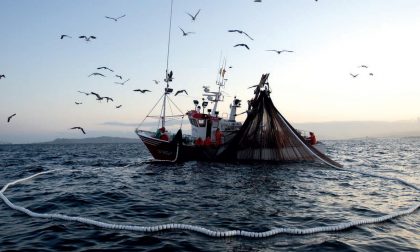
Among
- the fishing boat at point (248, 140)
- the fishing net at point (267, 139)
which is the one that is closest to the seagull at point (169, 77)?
the fishing boat at point (248, 140)

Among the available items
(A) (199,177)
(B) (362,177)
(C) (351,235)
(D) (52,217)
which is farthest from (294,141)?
(D) (52,217)

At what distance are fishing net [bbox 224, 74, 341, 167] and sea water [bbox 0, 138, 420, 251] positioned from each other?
3850 millimetres

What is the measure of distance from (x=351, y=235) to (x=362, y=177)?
41.4ft

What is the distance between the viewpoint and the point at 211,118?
3172 centimetres

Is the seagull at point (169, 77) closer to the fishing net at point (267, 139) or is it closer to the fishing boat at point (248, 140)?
the fishing boat at point (248, 140)

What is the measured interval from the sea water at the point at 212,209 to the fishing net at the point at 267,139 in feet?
12.6

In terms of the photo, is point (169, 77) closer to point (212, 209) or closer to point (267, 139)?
point (267, 139)

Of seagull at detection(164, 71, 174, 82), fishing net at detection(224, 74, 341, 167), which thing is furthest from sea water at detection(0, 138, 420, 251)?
seagull at detection(164, 71, 174, 82)

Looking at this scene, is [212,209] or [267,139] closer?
[212,209]

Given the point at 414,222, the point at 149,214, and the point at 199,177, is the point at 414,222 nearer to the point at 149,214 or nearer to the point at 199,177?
the point at 149,214

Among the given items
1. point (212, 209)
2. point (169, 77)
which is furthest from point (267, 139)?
point (212, 209)

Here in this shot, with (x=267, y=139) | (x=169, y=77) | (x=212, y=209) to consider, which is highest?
(x=169, y=77)

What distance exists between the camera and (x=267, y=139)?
81.8 feet

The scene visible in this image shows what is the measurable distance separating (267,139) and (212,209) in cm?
1429
